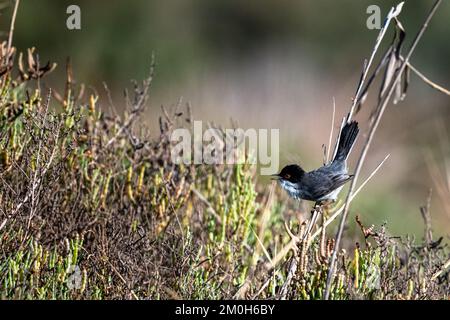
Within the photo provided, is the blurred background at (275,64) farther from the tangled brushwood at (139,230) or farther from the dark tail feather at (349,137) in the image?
the dark tail feather at (349,137)

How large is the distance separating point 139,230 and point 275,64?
11.0 meters

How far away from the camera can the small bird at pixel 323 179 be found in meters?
5.61

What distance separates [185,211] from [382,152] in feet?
22.6

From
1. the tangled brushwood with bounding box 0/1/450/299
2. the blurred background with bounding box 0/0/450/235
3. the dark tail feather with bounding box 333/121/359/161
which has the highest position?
the blurred background with bounding box 0/0/450/235

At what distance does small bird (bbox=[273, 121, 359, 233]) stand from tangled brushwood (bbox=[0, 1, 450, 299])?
31 centimetres

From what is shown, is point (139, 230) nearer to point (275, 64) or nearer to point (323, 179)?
point (323, 179)

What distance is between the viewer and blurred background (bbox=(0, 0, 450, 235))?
10758 millimetres

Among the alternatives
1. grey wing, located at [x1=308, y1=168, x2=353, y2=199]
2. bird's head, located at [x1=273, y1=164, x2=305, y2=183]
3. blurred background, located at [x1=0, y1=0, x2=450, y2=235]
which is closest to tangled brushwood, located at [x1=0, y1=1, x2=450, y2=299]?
bird's head, located at [x1=273, y1=164, x2=305, y2=183]

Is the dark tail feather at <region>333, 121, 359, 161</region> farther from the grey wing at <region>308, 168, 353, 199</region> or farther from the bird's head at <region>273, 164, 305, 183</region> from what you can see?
the bird's head at <region>273, 164, 305, 183</region>

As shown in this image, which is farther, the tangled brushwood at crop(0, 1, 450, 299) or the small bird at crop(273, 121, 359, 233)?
the small bird at crop(273, 121, 359, 233)

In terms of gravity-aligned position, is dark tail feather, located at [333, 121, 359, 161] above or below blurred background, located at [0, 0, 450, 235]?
below

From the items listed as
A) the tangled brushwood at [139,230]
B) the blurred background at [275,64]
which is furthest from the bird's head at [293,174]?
the blurred background at [275,64]

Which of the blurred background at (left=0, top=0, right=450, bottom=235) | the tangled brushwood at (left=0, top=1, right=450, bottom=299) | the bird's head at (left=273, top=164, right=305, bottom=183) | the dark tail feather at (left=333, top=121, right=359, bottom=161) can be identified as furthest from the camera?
the blurred background at (left=0, top=0, right=450, bottom=235)

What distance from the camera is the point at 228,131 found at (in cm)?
665
